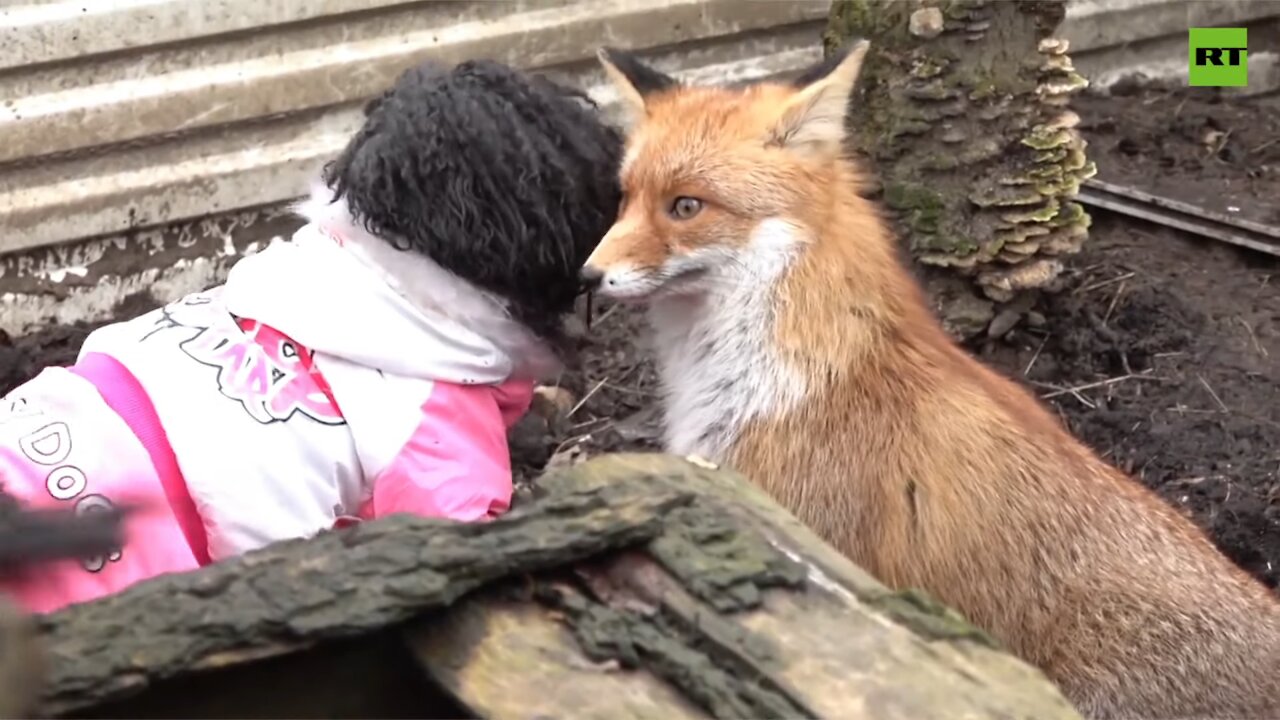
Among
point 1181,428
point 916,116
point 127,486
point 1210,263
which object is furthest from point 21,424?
point 1210,263

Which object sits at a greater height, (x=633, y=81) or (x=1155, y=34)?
(x=633, y=81)

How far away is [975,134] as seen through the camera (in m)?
4.36

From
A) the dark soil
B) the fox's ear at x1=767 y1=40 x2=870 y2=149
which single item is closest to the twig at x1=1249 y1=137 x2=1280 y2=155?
the dark soil

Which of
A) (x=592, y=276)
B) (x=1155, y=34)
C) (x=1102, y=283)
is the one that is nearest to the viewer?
(x=592, y=276)

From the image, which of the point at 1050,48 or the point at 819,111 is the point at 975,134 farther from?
the point at 819,111

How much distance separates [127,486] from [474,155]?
2.90 ft

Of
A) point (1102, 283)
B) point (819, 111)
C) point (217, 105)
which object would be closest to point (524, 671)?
point (819, 111)

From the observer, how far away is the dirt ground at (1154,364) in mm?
3988

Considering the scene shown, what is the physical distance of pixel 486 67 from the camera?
2859 mm

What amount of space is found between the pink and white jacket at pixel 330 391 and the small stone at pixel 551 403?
134 cm

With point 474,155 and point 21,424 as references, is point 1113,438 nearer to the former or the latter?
point 474,155

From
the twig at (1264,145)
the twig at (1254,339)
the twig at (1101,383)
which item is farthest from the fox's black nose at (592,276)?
the twig at (1264,145)

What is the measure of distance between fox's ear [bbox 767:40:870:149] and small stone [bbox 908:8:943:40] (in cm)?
143

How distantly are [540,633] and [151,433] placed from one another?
1433 mm
